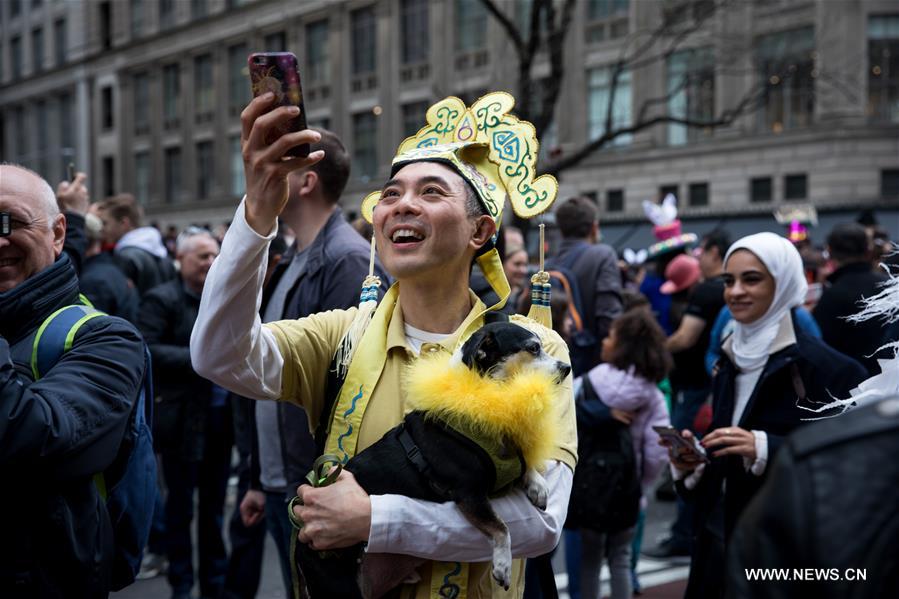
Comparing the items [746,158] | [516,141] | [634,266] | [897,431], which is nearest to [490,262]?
[516,141]

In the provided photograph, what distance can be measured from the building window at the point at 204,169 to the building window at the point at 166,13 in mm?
6842

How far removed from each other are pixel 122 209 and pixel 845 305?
228 inches

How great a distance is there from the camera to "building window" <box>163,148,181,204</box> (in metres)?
45.8

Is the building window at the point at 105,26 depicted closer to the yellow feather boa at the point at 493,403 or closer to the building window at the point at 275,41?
the building window at the point at 275,41

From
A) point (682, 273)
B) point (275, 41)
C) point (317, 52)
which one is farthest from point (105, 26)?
point (682, 273)

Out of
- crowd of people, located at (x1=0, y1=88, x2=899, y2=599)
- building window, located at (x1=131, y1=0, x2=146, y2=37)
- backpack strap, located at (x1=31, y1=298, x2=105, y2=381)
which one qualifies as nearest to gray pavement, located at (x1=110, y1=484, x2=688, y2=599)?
crowd of people, located at (x1=0, y1=88, x2=899, y2=599)

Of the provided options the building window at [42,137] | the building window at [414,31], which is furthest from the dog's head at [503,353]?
the building window at [42,137]

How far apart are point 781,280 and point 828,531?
3.36 m

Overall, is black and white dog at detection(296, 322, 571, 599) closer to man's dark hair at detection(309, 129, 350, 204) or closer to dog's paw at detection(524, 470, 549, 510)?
dog's paw at detection(524, 470, 549, 510)

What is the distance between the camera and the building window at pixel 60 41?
5327cm

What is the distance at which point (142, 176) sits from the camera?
4828cm

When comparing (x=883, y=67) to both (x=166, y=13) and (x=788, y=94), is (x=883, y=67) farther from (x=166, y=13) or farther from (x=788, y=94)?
(x=166, y=13)

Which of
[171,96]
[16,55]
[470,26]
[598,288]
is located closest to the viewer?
[598,288]

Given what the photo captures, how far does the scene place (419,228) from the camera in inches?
97.6
